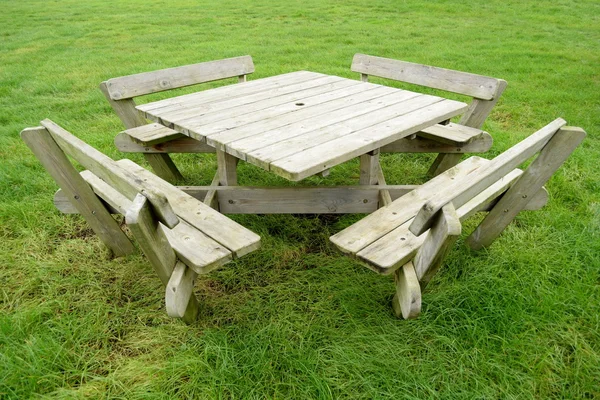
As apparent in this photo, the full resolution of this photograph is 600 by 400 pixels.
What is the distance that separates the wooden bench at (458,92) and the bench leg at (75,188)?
7.24 feet

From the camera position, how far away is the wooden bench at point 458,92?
3.19 metres

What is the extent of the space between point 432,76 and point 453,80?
205mm

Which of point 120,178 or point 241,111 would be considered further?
point 241,111

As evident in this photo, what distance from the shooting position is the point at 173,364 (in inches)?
83.2

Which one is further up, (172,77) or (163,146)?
(172,77)

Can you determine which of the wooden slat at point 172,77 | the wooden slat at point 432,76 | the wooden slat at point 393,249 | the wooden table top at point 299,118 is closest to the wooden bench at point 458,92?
the wooden slat at point 432,76

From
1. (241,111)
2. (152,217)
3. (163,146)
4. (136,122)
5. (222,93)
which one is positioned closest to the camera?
(152,217)

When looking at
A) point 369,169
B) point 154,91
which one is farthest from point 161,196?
point 154,91

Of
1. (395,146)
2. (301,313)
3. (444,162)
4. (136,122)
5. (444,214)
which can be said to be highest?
(444,214)

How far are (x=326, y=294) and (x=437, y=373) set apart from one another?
2.52ft

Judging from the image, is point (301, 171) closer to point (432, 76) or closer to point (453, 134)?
point (453, 134)

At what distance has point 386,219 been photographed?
2.30m

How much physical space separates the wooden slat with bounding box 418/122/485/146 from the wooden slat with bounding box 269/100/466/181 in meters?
0.34

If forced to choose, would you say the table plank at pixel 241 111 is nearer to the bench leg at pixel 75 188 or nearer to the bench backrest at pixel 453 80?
the bench leg at pixel 75 188
